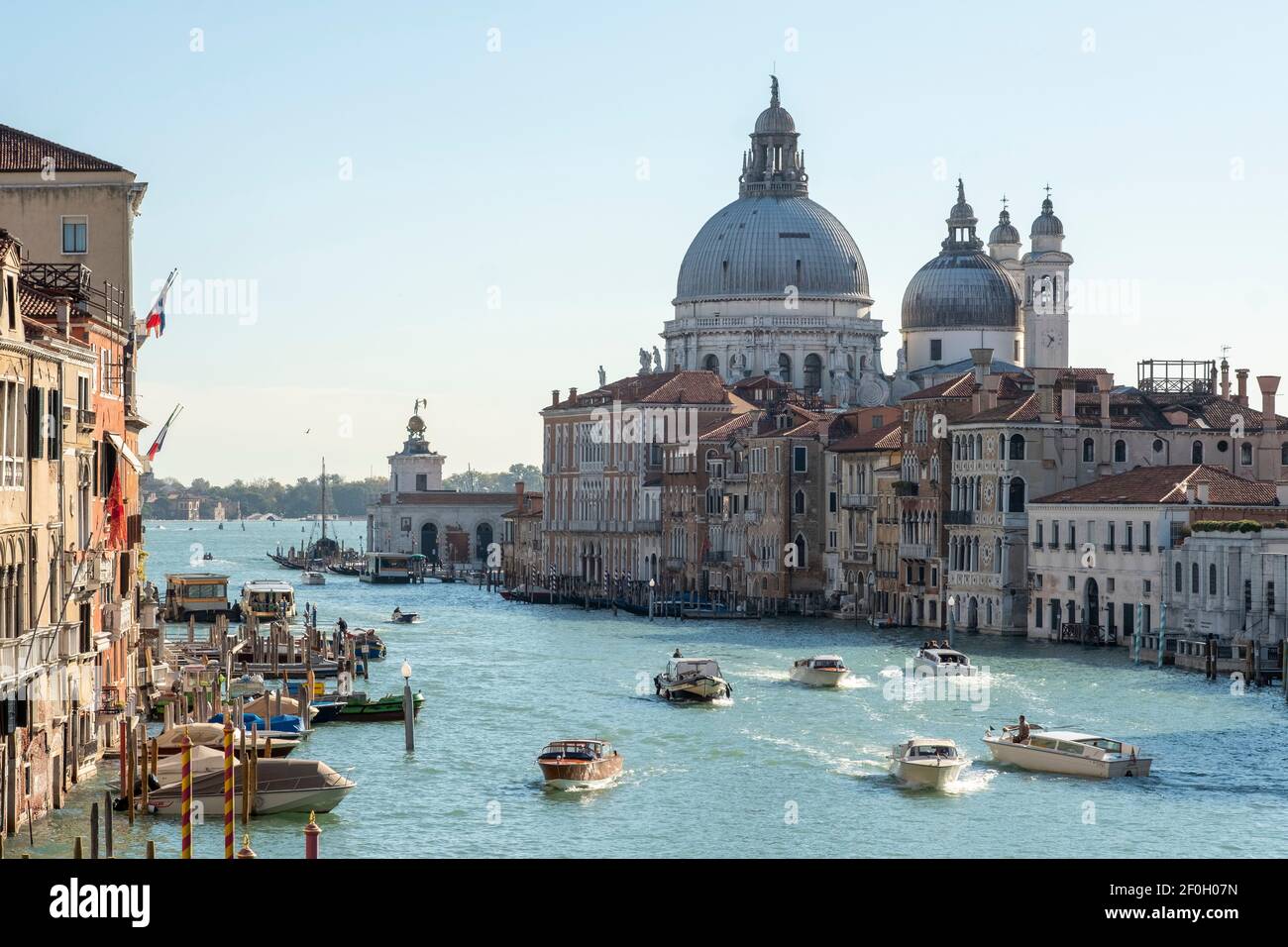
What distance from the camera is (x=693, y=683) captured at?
4012 centimetres

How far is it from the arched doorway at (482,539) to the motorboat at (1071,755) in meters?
94.8

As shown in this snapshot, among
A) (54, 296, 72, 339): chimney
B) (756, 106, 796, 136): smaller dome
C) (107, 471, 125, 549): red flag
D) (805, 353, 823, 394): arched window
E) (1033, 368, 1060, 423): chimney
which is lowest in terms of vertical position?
(107, 471, 125, 549): red flag

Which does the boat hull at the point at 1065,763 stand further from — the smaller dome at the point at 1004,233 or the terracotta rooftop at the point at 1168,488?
the smaller dome at the point at 1004,233

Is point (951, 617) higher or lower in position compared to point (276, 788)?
higher

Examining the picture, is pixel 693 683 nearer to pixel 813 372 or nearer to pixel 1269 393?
pixel 1269 393

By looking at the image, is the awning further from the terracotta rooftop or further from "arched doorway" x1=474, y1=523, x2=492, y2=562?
"arched doorway" x1=474, y1=523, x2=492, y2=562

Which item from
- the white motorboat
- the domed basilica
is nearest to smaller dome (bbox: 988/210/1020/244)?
the domed basilica

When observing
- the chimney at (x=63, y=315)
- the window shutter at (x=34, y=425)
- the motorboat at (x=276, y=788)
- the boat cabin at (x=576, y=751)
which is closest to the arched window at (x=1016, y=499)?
the boat cabin at (x=576, y=751)

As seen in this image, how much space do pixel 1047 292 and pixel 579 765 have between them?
6094 cm

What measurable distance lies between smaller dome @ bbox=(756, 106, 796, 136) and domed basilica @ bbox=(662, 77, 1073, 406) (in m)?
0.06

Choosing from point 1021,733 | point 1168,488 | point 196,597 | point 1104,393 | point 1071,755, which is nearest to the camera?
point 1071,755

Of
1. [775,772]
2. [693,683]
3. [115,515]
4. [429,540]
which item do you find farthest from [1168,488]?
[429,540]

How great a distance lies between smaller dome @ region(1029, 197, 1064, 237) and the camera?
8538 centimetres
